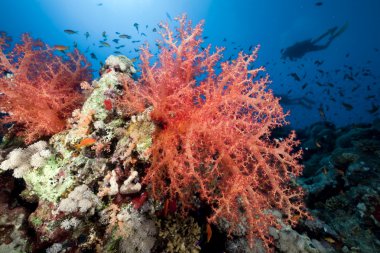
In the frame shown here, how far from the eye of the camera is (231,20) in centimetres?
9275

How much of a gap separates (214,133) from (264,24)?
290 feet

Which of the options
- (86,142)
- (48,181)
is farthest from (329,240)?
(48,181)

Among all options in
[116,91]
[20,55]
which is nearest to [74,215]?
[116,91]

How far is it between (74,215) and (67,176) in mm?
700

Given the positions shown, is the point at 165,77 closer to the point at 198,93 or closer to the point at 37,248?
the point at 198,93

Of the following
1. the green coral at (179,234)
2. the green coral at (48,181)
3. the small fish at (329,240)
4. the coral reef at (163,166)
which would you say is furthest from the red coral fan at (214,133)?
the small fish at (329,240)

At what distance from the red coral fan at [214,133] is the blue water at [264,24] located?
29.7 metres

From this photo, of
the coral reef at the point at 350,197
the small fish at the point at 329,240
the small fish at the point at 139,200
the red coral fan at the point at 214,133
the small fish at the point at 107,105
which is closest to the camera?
the red coral fan at the point at 214,133

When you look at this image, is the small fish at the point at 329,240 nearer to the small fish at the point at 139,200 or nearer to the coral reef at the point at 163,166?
the coral reef at the point at 163,166

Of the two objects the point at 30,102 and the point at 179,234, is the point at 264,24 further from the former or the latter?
the point at 179,234

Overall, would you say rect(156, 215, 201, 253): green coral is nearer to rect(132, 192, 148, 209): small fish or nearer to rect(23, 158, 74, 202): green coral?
rect(132, 192, 148, 209): small fish

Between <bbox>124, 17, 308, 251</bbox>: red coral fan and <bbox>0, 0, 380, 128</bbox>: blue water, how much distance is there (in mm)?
29710

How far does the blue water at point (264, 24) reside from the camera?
54.0 meters

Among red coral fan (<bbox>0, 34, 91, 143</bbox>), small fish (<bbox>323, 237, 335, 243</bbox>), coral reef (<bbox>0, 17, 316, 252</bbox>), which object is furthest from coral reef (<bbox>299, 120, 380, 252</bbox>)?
red coral fan (<bbox>0, 34, 91, 143</bbox>)
